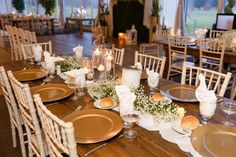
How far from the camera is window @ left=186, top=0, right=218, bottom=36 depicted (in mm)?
6074

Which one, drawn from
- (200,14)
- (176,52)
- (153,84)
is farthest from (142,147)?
(200,14)

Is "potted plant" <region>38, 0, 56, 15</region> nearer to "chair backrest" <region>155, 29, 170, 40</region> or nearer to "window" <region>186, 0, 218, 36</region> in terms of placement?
"window" <region>186, 0, 218, 36</region>

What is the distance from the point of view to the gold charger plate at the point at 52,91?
1705mm

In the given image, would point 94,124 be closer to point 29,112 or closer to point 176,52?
point 29,112

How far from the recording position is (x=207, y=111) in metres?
1.32

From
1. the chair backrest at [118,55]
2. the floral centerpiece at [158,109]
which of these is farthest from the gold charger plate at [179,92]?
the chair backrest at [118,55]

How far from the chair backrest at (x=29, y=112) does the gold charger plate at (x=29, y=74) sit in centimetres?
45

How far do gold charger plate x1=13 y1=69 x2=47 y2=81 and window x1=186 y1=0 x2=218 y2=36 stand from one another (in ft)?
17.1

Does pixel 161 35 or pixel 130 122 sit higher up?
pixel 161 35

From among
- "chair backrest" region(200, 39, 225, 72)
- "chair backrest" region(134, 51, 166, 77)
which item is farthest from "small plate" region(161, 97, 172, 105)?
"chair backrest" region(200, 39, 225, 72)

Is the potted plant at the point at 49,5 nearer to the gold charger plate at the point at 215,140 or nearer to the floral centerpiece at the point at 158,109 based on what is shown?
the floral centerpiece at the point at 158,109

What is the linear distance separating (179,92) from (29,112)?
1.13m

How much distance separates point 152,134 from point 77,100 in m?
0.69

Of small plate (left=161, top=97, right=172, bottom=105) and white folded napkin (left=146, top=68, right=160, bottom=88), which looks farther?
white folded napkin (left=146, top=68, right=160, bottom=88)
